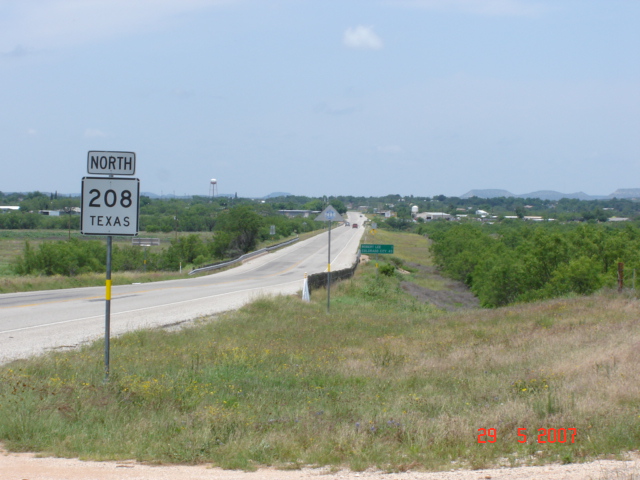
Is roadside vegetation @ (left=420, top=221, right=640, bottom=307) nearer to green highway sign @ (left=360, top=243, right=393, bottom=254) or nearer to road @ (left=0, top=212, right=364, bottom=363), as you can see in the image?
green highway sign @ (left=360, top=243, right=393, bottom=254)

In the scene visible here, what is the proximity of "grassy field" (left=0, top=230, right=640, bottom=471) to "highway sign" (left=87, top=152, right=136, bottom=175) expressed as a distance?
280cm

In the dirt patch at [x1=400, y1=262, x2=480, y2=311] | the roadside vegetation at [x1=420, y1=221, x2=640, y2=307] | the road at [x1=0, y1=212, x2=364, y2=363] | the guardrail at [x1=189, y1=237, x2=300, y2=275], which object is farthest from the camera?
the guardrail at [x1=189, y1=237, x2=300, y2=275]

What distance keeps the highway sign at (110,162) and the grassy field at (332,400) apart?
110 inches

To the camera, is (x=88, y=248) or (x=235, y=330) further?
(x=88, y=248)

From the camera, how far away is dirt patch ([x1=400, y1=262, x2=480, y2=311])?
4841 centimetres

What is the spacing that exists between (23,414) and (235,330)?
8.87 m

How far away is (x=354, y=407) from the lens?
809cm

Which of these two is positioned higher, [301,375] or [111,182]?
[111,182]

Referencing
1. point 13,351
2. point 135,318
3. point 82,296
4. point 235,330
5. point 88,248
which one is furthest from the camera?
point 88,248

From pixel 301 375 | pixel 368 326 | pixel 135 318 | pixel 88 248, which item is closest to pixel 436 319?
pixel 368 326

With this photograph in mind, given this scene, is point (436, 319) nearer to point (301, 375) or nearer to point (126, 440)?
point (301, 375)
